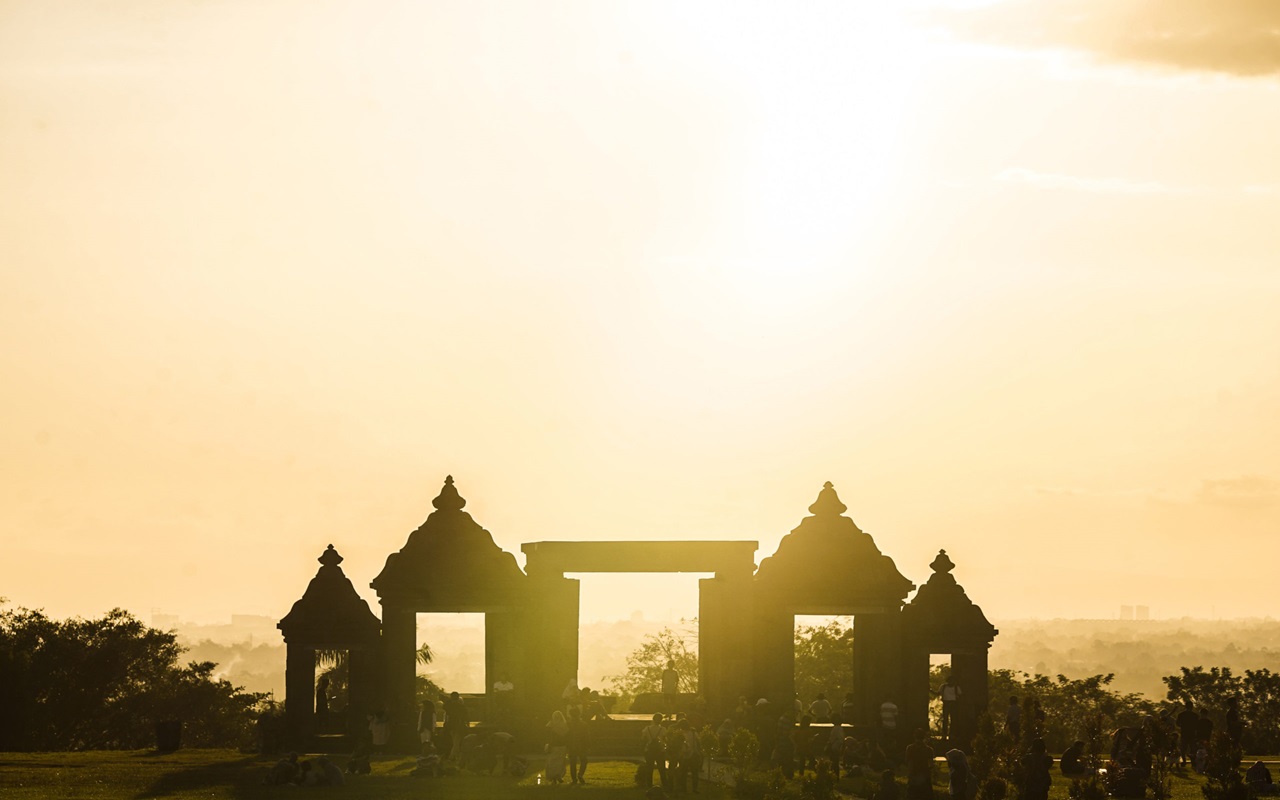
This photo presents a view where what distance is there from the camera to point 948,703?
45719 millimetres

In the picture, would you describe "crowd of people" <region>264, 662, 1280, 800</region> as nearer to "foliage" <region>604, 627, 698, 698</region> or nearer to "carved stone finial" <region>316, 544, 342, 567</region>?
"carved stone finial" <region>316, 544, 342, 567</region>

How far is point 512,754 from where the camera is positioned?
3684cm

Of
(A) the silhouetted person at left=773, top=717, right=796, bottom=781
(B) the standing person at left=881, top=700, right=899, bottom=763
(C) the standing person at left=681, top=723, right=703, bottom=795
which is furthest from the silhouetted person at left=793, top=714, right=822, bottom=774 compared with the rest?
(B) the standing person at left=881, top=700, right=899, bottom=763

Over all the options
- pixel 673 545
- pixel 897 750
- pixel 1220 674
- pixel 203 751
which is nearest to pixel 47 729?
pixel 203 751

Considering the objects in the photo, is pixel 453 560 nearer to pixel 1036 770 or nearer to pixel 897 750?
pixel 897 750

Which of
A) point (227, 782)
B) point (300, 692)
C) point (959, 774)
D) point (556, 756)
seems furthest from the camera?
point (300, 692)

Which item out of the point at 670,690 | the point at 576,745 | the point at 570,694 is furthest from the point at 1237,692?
the point at 576,745

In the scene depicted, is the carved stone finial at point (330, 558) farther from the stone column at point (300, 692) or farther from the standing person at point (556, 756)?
the standing person at point (556, 756)

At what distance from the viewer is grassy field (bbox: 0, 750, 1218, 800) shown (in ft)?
108

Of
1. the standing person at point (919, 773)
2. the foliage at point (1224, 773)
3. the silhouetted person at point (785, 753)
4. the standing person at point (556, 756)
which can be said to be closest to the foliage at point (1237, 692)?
the silhouetted person at point (785, 753)

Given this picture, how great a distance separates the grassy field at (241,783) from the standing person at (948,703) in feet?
20.6

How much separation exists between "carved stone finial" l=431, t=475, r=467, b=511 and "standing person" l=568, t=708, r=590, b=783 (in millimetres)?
11923

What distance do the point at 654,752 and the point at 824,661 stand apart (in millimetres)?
51916

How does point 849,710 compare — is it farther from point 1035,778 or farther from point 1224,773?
point 1035,778
